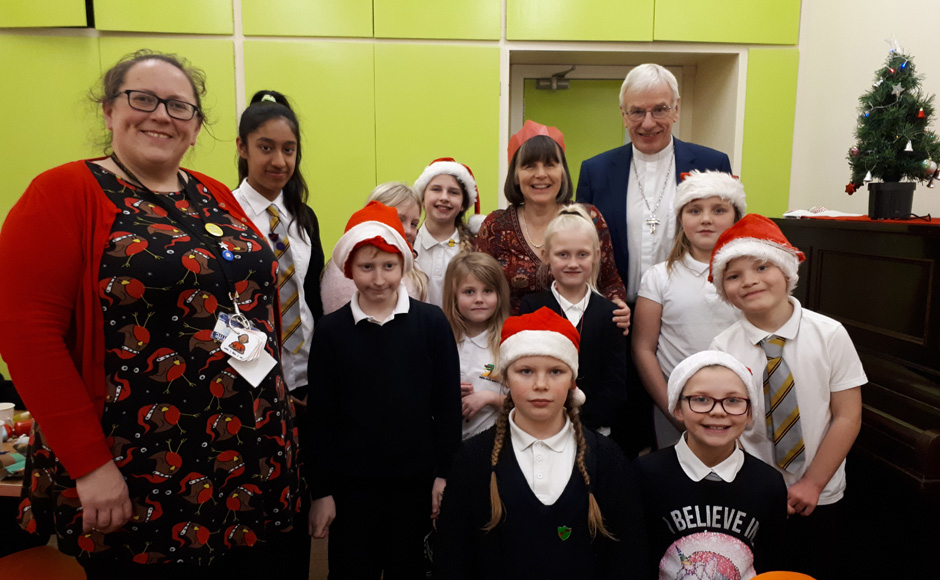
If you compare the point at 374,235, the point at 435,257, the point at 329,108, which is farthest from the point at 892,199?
the point at 329,108

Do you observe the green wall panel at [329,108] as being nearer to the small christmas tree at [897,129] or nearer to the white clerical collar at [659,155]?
the white clerical collar at [659,155]

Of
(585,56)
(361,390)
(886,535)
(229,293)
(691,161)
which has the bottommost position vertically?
(886,535)

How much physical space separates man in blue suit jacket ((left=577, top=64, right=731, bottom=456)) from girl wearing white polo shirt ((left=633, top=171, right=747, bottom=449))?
19 cm

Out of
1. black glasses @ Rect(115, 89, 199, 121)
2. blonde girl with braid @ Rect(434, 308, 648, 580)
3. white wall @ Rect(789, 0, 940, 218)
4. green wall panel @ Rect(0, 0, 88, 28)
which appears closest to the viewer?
black glasses @ Rect(115, 89, 199, 121)

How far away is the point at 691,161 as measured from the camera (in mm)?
2240

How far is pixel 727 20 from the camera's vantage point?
3654 mm

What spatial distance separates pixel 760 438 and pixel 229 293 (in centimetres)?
140

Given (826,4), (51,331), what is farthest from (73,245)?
(826,4)

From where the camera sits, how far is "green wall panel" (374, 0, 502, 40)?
3.54m

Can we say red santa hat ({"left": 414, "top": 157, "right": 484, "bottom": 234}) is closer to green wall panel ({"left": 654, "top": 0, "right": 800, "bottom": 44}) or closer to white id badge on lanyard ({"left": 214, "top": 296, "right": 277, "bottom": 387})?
white id badge on lanyard ({"left": 214, "top": 296, "right": 277, "bottom": 387})

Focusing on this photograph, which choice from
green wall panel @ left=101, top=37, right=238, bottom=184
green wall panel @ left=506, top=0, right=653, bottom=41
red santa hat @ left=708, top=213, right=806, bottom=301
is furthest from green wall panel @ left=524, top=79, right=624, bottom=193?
red santa hat @ left=708, top=213, right=806, bottom=301

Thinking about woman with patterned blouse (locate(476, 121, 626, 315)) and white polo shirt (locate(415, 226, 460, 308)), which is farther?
white polo shirt (locate(415, 226, 460, 308))

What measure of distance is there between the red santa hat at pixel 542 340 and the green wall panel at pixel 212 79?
260 centimetres

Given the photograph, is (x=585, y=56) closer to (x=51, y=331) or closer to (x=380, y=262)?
(x=380, y=262)
